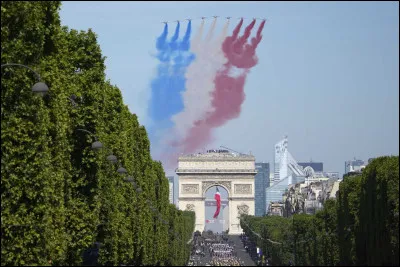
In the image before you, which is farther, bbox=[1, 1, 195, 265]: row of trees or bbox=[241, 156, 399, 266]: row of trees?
bbox=[241, 156, 399, 266]: row of trees

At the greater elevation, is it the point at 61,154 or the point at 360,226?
the point at 360,226

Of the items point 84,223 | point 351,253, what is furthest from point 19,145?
point 351,253

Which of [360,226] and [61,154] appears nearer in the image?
[61,154]

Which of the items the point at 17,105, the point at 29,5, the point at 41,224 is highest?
the point at 29,5

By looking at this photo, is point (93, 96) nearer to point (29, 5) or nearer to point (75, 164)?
point (75, 164)
